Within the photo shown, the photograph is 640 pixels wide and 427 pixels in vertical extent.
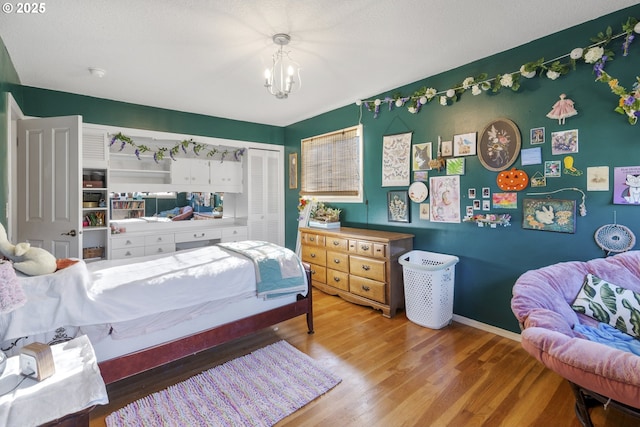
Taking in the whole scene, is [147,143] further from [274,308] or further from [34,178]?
[274,308]

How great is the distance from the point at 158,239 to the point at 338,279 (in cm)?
257

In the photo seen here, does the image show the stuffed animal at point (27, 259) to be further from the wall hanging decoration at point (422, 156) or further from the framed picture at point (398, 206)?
the wall hanging decoration at point (422, 156)

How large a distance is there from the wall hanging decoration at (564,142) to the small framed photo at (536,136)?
0.07 meters

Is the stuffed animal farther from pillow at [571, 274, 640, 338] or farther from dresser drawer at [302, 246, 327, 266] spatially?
pillow at [571, 274, 640, 338]

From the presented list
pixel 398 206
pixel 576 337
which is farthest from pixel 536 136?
pixel 576 337

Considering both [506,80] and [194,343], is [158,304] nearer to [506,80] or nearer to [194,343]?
[194,343]

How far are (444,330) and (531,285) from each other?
4.02ft

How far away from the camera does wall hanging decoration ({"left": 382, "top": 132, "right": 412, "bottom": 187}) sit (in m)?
3.51

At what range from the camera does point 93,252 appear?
156 inches

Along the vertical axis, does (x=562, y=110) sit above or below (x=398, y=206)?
above

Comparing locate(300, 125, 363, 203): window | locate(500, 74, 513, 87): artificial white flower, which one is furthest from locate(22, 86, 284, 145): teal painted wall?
locate(500, 74, 513, 87): artificial white flower

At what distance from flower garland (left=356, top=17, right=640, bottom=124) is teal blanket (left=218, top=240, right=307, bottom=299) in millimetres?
2134

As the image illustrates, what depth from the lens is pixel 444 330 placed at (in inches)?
116

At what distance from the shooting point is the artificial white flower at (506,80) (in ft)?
8.54
